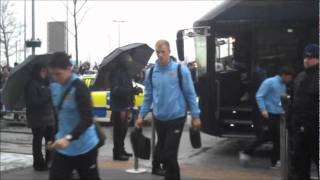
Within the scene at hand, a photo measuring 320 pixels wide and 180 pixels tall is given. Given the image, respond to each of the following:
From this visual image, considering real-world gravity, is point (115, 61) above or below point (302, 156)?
above

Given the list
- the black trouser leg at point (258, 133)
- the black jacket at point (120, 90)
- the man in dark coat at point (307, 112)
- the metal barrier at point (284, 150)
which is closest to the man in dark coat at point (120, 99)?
the black jacket at point (120, 90)

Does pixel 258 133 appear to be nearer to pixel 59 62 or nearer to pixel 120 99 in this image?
pixel 120 99

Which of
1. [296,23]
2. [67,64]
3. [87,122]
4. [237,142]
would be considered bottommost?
[237,142]

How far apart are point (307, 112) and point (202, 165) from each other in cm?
353

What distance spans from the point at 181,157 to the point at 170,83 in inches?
170

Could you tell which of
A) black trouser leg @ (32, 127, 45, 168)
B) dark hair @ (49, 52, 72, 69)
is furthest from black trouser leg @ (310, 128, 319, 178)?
black trouser leg @ (32, 127, 45, 168)

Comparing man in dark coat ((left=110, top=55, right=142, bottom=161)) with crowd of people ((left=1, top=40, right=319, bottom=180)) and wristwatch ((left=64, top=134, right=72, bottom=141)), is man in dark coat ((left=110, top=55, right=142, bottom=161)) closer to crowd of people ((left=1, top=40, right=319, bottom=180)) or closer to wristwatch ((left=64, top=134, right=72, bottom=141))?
crowd of people ((left=1, top=40, right=319, bottom=180))

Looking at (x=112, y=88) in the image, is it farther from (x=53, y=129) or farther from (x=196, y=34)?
(x=196, y=34)

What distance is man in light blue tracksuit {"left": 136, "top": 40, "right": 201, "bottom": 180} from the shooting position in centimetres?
729

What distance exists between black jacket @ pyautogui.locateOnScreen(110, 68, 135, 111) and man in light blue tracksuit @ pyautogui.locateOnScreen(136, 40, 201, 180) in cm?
281

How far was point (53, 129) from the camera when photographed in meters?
9.45

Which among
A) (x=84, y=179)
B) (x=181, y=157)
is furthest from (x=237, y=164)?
(x=84, y=179)

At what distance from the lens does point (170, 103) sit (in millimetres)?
7449

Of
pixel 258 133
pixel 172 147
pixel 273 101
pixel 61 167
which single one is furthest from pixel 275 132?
pixel 61 167
